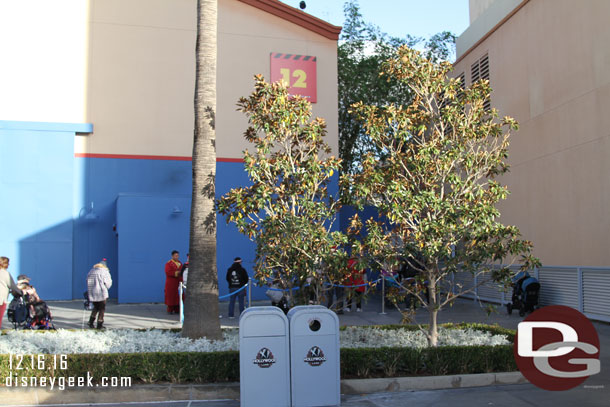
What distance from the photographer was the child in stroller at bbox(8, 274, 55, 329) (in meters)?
12.3

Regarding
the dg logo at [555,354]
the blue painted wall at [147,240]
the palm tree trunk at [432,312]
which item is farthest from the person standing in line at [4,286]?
the dg logo at [555,354]

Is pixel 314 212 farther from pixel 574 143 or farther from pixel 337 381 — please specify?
pixel 574 143

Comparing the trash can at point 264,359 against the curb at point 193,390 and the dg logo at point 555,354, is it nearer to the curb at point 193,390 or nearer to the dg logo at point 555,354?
the curb at point 193,390

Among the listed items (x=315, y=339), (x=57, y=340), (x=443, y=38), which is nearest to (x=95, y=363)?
(x=57, y=340)

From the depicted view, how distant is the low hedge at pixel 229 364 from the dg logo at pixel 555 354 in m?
0.43

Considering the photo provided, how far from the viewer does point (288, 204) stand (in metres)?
9.87

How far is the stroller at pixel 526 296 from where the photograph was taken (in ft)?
50.8

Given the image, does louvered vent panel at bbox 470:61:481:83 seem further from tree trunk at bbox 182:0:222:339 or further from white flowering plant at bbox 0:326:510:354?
tree trunk at bbox 182:0:222:339

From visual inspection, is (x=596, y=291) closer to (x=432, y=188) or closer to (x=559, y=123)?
(x=559, y=123)

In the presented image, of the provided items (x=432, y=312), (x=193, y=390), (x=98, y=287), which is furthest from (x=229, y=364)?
(x=98, y=287)

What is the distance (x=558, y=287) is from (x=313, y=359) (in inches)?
414

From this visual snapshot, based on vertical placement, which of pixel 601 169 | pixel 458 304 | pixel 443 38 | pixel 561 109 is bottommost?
pixel 458 304

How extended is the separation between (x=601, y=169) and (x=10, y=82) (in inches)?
707

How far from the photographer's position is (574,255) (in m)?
16.5
